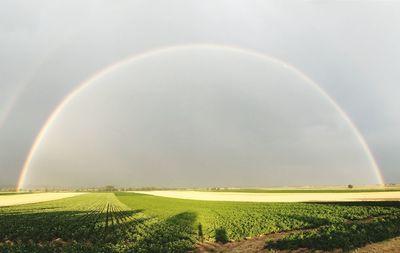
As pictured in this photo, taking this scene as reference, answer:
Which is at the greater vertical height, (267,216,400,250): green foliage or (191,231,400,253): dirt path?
(267,216,400,250): green foliage

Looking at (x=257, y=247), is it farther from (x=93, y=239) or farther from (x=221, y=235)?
(x=93, y=239)

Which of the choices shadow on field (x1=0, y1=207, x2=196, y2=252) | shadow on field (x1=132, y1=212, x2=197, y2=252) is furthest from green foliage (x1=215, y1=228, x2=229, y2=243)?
shadow on field (x1=0, y1=207, x2=196, y2=252)

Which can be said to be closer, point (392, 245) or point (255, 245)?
point (392, 245)

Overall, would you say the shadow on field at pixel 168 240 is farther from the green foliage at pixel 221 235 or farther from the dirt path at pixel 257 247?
the green foliage at pixel 221 235

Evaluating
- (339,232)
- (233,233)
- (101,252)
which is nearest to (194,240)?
(233,233)

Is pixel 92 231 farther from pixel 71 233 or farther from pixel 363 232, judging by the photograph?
pixel 363 232

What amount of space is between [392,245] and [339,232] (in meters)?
4.38

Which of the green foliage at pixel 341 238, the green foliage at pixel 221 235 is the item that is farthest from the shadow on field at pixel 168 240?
the green foliage at pixel 341 238

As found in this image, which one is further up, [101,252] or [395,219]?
[395,219]

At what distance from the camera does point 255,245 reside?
2469 cm

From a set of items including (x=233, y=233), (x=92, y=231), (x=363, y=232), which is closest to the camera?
(x=363, y=232)

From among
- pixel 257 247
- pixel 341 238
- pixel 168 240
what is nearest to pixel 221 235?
pixel 168 240

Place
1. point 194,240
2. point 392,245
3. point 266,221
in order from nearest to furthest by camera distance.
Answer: point 392,245, point 194,240, point 266,221

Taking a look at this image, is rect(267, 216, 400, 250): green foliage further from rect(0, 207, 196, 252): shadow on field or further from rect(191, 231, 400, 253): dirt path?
rect(0, 207, 196, 252): shadow on field
